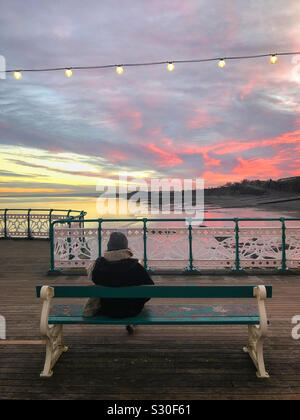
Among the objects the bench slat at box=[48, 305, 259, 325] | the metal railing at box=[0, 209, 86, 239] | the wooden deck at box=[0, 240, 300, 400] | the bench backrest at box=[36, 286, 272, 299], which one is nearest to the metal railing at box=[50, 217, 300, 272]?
the wooden deck at box=[0, 240, 300, 400]

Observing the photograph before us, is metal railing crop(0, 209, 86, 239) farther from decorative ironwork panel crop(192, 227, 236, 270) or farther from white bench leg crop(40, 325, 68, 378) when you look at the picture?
white bench leg crop(40, 325, 68, 378)

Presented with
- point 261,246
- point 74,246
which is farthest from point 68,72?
point 261,246

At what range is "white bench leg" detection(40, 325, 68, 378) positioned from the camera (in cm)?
360

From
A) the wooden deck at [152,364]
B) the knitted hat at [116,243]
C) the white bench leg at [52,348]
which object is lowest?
the wooden deck at [152,364]

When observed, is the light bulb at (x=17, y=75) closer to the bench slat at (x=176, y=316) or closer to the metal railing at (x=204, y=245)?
the metal railing at (x=204, y=245)

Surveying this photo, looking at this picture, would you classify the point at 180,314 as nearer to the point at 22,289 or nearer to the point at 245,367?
the point at 245,367

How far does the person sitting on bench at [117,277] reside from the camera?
3.72 m

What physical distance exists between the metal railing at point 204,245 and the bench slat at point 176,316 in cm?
416

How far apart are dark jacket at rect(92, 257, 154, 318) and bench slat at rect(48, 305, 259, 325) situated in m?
0.09

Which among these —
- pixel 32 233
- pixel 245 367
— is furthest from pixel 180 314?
pixel 32 233

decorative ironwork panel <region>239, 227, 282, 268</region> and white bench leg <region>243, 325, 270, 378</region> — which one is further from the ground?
decorative ironwork panel <region>239, 227, 282, 268</region>

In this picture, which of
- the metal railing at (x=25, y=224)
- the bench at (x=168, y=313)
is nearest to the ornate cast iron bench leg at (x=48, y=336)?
the bench at (x=168, y=313)

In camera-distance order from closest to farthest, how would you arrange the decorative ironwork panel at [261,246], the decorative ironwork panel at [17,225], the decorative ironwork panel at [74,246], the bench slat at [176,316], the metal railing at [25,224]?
the bench slat at [176,316] < the decorative ironwork panel at [261,246] < the decorative ironwork panel at [74,246] < the metal railing at [25,224] < the decorative ironwork panel at [17,225]

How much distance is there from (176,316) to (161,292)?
558 millimetres
